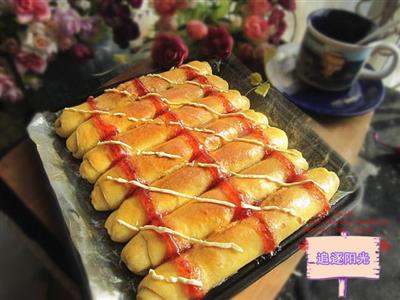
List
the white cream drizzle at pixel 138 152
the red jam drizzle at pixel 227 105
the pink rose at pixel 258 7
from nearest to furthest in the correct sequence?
1. the white cream drizzle at pixel 138 152
2. the red jam drizzle at pixel 227 105
3. the pink rose at pixel 258 7

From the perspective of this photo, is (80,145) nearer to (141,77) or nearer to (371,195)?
(141,77)

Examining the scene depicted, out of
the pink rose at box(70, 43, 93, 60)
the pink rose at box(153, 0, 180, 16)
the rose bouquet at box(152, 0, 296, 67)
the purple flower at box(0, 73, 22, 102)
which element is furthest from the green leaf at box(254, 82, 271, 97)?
the purple flower at box(0, 73, 22, 102)

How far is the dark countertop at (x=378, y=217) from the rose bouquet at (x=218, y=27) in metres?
0.36

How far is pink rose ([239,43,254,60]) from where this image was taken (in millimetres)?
1053

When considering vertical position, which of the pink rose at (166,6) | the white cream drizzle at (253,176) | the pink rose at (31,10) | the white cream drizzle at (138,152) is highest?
the pink rose at (31,10)

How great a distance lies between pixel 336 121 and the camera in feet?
3.27

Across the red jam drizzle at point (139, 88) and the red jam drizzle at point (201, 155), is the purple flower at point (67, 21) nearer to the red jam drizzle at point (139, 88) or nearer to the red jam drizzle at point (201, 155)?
the red jam drizzle at point (139, 88)

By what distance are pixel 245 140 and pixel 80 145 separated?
0.28 meters

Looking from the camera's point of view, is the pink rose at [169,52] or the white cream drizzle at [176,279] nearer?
the white cream drizzle at [176,279]

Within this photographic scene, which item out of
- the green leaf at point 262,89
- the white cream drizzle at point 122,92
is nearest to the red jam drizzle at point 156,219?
the white cream drizzle at point 122,92

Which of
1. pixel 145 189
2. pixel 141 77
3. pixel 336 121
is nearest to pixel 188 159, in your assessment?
pixel 145 189

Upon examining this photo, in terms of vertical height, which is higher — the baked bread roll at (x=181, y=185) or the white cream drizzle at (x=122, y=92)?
the white cream drizzle at (x=122, y=92)

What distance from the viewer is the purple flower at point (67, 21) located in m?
0.94

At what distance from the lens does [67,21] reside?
3.09ft
